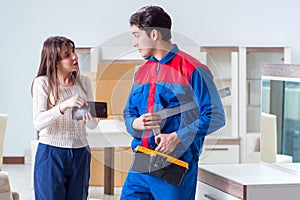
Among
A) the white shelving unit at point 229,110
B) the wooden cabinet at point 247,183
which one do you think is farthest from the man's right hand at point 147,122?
the white shelving unit at point 229,110

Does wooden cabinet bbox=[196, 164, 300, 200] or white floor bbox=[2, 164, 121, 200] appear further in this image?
white floor bbox=[2, 164, 121, 200]

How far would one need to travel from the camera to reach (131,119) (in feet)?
6.57

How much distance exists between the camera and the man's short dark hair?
1957 millimetres

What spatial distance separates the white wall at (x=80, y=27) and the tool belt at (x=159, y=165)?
17.2 feet

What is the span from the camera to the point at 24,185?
5875mm

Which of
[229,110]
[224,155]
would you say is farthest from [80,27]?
[224,155]

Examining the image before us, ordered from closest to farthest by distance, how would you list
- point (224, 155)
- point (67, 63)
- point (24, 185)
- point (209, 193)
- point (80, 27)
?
point (209, 193) → point (67, 63) → point (24, 185) → point (224, 155) → point (80, 27)

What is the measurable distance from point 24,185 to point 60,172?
319 cm

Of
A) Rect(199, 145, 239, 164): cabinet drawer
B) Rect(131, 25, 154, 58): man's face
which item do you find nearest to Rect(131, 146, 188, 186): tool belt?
Rect(131, 25, 154, 58): man's face

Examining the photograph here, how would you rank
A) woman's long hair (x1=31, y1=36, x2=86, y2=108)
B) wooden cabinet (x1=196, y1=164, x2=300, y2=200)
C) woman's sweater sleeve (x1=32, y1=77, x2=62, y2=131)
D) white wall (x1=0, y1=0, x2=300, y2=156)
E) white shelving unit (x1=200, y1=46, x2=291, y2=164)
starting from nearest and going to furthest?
wooden cabinet (x1=196, y1=164, x2=300, y2=200) < woman's sweater sleeve (x1=32, y1=77, x2=62, y2=131) < woman's long hair (x1=31, y1=36, x2=86, y2=108) < white shelving unit (x1=200, y1=46, x2=291, y2=164) < white wall (x1=0, y1=0, x2=300, y2=156)

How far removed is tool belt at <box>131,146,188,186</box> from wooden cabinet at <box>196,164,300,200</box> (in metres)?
0.32

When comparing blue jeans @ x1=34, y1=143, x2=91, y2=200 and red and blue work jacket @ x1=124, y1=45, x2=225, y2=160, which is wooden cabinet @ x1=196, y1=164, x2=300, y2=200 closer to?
red and blue work jacket @ x1=124, y1=45, x2=225, y2=160

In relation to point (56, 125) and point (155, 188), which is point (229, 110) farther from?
point (155, 188)

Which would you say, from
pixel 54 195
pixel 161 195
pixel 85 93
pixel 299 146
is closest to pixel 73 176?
pixel 54 195
